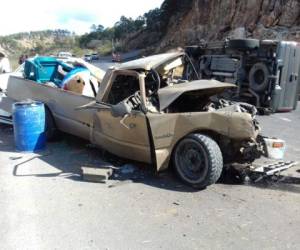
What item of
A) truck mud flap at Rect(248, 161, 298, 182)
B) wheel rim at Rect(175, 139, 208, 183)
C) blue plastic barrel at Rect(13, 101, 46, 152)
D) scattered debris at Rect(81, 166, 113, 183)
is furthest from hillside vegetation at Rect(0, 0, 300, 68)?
wheel rim at Rect(175, 139, 208, 183)

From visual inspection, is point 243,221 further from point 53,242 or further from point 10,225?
point 10,225

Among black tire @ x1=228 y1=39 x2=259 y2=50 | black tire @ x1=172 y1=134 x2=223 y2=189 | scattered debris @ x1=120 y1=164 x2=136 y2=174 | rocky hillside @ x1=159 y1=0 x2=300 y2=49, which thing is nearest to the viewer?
Answer: black tire @ x1=172 y1=134 x2=223 y2=189

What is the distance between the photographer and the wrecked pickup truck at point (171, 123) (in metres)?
5.57

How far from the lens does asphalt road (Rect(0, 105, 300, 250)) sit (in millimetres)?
4164

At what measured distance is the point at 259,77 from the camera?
1130cm

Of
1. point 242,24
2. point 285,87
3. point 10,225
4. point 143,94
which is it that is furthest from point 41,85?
point 242,24

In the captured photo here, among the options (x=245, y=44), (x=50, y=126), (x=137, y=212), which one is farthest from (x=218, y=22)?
(x=137, y=212)

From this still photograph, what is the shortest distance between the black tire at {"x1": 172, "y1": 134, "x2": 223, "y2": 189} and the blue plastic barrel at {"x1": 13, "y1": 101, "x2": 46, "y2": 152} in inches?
111

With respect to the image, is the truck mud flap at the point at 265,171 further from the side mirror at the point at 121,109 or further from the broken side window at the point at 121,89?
the broken side window at the point at 121,89

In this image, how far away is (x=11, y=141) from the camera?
848 centimetres

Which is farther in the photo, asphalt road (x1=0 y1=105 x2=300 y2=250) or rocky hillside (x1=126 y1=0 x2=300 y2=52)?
rocky hillside (x1=126 y1=0 x2=300 y2=52)

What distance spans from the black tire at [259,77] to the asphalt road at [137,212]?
16.7 feet

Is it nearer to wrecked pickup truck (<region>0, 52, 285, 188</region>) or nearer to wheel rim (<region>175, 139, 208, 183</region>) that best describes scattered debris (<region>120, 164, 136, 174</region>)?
wrecked pickup truck (<region>0, 52, 285, 188</region>)

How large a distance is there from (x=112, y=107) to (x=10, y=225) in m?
2.39
